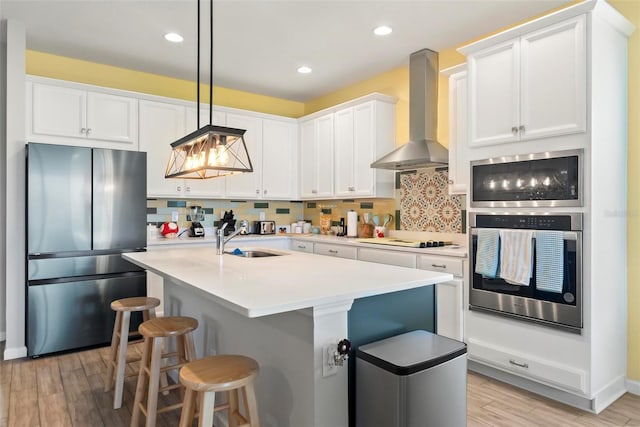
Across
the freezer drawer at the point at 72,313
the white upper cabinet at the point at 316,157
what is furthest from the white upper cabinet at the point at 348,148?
the freezer drawer at the point at 72,313

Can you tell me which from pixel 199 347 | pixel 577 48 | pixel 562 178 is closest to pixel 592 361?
pixel 562 178

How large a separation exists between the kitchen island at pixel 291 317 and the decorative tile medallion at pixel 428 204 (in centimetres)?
178

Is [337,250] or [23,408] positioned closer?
[23,408]

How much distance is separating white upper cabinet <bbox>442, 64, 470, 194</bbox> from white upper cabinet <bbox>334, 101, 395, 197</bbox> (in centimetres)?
97

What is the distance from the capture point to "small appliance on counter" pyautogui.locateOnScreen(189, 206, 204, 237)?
4781 mm

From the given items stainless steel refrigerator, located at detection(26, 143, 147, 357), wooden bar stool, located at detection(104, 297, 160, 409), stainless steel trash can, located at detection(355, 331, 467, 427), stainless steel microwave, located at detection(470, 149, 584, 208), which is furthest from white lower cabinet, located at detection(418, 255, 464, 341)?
stainless steel refrigerator, located at detection(26, 143, 147, 357)

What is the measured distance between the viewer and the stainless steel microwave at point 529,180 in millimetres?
2498

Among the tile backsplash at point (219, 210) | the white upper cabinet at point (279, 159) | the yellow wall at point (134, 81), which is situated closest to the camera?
the yellow wall at point (134, 81)

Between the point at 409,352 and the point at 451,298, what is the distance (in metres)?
1.69

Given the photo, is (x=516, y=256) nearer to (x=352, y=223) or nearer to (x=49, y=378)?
(x=352, y=223)

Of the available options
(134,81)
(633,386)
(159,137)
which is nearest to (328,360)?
(633,386)

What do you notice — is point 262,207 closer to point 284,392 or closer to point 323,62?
point 323,62

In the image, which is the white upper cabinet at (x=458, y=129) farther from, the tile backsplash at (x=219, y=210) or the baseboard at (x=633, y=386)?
the tile backsplash at (x=219, y=210)

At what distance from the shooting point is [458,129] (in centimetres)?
339
